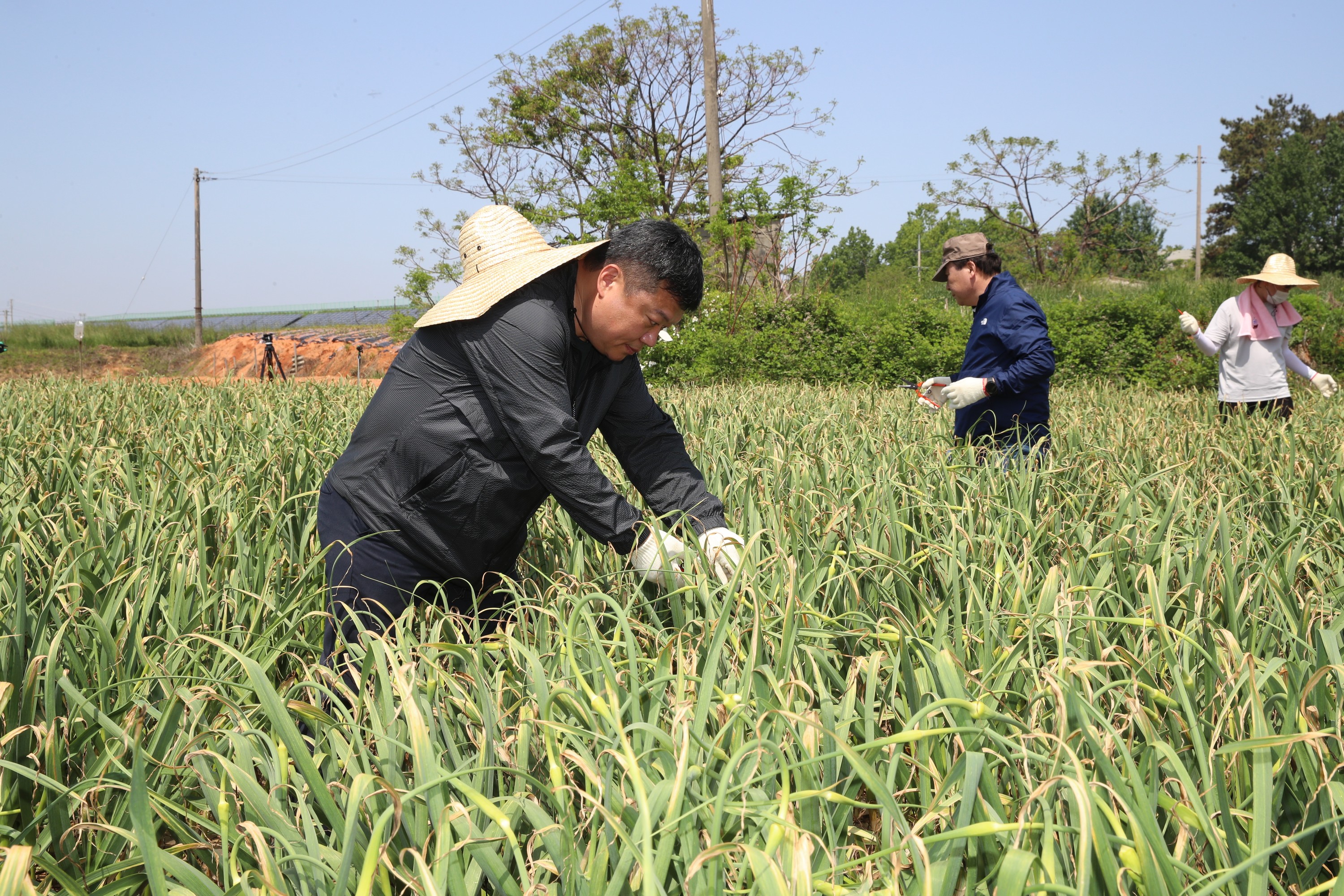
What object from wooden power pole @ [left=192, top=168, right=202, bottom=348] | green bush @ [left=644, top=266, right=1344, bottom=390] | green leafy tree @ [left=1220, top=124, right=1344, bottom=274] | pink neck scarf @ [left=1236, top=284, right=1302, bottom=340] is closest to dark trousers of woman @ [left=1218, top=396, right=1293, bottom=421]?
pink neck scarf @ [left=1236, top=284, right=1302, bottom=340]

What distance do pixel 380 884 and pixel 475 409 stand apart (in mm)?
1075

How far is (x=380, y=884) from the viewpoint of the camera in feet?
3.06

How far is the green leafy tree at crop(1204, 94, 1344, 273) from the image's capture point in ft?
129

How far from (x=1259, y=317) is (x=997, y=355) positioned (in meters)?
1.91

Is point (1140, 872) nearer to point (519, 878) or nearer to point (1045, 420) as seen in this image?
point (519, 878)

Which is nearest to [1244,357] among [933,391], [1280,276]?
[1280,276]

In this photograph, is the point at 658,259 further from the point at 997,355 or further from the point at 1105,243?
the point at 1105,243

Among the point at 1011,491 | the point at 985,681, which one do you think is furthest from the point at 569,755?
the point at 1011,491

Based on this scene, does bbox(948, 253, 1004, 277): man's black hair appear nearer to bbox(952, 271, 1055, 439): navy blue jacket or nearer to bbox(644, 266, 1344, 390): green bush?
bbox(952, 271, 1055, 439): navy blue jacket

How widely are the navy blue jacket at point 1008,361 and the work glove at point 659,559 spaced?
1.67m

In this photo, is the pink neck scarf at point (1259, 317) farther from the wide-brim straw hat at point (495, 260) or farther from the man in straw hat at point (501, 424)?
Answer: the wide-brim straw hat at point (495, 260)

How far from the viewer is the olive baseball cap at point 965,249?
3.35m

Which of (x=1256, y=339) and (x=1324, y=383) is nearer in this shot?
(x=1256, y=339)

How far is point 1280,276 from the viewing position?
4297 millimetres
